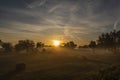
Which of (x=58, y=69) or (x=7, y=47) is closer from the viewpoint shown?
(x=58, y=69)

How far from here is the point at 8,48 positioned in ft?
578

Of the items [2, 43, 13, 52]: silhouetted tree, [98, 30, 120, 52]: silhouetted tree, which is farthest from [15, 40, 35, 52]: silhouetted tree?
[98, 30, 120, 52]: silhouetted tree

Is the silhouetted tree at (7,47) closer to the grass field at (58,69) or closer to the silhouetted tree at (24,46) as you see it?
the silhouetted tree at (24,46)

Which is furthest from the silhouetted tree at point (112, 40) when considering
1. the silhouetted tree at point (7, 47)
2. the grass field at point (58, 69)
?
the silhouetted tree at point (7, 47)

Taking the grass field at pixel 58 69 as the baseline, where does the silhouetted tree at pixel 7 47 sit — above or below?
above

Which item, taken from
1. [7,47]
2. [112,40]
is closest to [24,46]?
[7,47]

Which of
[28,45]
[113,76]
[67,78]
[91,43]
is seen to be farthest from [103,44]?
[113,76]

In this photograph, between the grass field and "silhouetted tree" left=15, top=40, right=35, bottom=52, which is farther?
"silhouetted tree" left=15, top=40, right=35, bottom=52

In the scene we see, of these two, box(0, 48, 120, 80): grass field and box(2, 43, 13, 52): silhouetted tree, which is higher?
box(2, 43, 13, 52): silhouetted tree

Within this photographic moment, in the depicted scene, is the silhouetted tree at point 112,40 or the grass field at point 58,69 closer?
the grass field at point 58,69

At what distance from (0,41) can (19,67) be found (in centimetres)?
11566

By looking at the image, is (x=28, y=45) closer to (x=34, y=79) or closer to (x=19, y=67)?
(x=19, y=67)

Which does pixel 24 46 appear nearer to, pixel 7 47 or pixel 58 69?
pixel 7 47

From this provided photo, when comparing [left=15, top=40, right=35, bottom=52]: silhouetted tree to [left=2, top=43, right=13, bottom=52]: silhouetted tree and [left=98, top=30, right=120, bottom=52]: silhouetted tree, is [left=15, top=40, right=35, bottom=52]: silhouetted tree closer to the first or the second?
[left=2, top=43, right=13, bottom=52]: silhouetted tree
